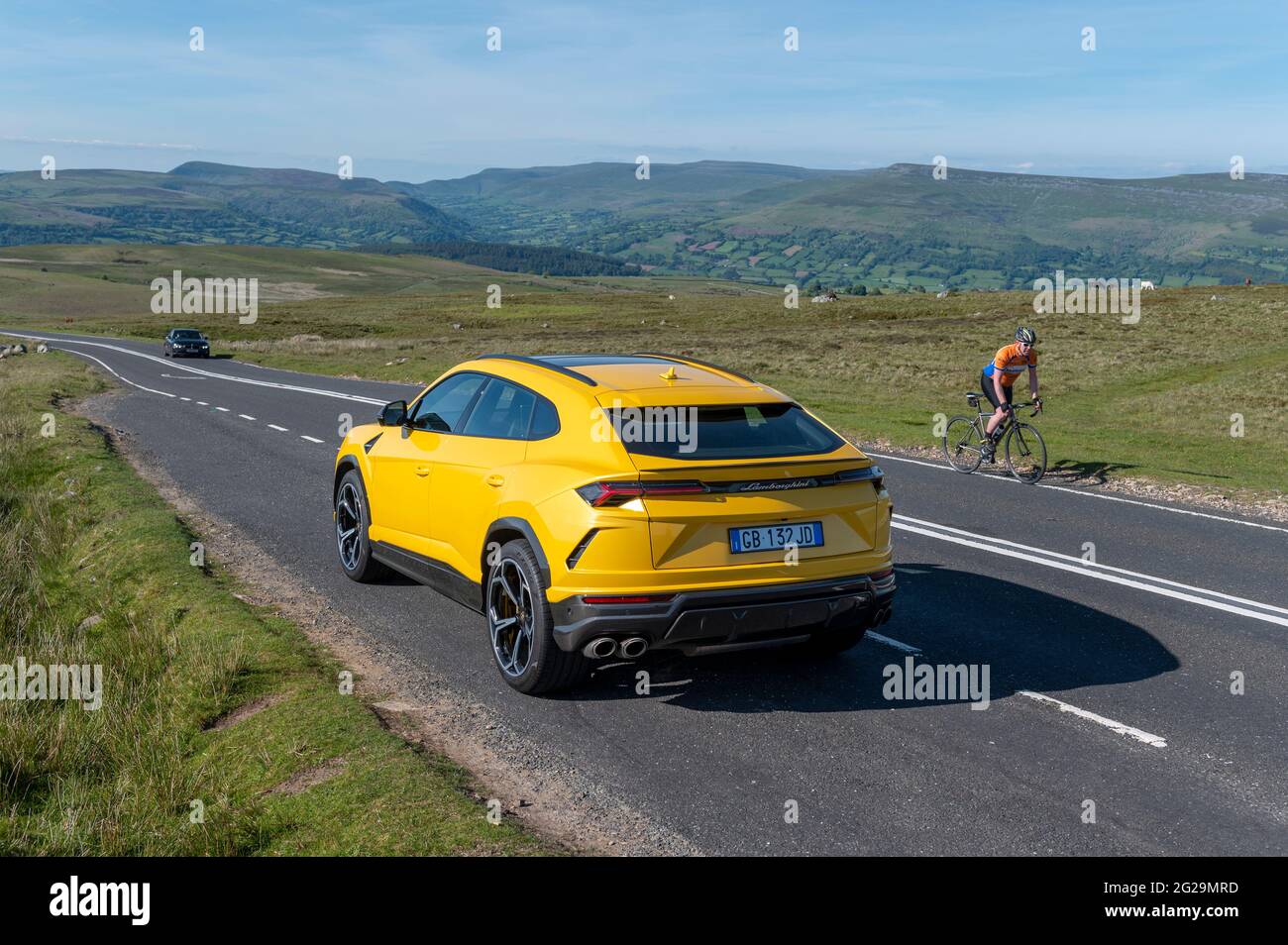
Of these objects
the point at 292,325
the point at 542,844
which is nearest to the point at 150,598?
the point at 542,844

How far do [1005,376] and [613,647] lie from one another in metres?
10.6

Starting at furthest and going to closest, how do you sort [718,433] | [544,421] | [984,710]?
[544,421] < [718,433] < [984,710]

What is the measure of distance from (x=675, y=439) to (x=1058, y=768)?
2.50 m

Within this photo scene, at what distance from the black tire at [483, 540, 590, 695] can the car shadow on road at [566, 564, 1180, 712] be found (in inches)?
11.3

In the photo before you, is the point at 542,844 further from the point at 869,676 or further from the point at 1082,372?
the point at 1082,372

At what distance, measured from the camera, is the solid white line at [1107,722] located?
5.60 metres

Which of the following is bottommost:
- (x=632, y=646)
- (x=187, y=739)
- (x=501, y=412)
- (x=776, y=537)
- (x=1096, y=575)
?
(x=187, y=739)

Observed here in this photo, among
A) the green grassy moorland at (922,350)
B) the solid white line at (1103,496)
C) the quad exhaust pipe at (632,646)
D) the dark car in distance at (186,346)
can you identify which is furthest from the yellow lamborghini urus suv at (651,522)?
the dark car in distance at (186,346)

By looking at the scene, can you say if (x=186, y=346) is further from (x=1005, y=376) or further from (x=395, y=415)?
(x=395, y=415)

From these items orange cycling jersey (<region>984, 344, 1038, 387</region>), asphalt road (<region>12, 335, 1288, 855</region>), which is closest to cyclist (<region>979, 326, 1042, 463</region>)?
orange cycling jersey (<region>984, 344, 1038, 387</region>)

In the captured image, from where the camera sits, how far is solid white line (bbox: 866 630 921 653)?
23.4 feet

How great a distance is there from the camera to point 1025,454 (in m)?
14.8

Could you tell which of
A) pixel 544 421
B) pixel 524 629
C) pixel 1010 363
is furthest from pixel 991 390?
pixel 524 629

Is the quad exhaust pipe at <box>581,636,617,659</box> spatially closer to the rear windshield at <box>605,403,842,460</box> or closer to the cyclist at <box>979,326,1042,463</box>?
the rear windshield at <box>605,403,842,460</box>
